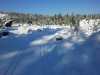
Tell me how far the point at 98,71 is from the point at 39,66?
481 cm

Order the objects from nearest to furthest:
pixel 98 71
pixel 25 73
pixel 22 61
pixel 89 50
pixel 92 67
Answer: pixel 25 73, pixel 98 71, pixel 92 67, pixel 22 61, pixel 89 50

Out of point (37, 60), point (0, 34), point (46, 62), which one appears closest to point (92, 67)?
point (46, 62)

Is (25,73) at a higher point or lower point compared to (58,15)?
lower

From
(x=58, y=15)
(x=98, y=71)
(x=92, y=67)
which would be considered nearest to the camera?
(x=98, y=71)

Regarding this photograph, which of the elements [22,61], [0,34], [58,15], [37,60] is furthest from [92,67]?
[58,15]

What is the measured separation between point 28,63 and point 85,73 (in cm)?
497

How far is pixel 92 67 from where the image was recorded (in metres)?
11.3

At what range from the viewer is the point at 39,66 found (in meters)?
11.0

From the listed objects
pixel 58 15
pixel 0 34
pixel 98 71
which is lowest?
pixel 98 71

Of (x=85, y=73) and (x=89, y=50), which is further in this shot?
(x=89, y=50)

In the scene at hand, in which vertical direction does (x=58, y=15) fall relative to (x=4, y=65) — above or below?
above

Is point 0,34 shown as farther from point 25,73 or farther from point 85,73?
point 85,73

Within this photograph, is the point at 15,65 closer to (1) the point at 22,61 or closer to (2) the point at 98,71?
(1) the point at 22,61

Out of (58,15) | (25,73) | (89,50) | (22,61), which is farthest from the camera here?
(58,15)
